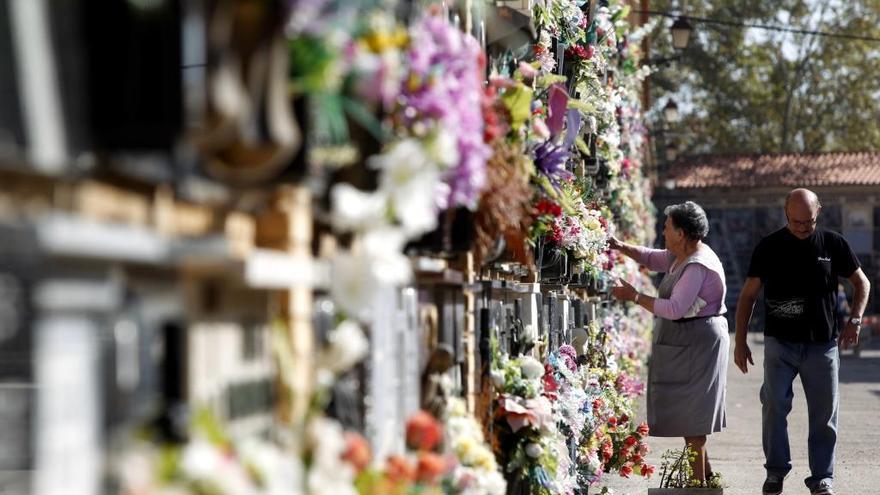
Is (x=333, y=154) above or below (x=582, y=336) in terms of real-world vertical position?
above

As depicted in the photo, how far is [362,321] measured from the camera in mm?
5336

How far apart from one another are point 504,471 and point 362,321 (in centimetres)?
297

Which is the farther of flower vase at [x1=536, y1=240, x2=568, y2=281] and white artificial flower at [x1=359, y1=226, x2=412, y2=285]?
flower vase at [x1=536, y1=240, x2=568, y2=281]

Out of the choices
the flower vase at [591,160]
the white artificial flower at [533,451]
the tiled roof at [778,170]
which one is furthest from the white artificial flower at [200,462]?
the tiled roof at [778,170]

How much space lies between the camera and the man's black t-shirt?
1202cm

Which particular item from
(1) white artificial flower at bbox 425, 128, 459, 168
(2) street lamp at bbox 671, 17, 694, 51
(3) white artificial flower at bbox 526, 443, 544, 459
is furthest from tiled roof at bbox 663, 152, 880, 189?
(1) white artificial flower at bbox 425, 128, 459, 168

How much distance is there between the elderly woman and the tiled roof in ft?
157

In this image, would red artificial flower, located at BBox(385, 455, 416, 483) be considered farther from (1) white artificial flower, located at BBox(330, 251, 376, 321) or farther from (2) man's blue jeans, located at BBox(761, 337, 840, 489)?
(2) man's blue jeans, located at BBox(761, 337, 840, 489)

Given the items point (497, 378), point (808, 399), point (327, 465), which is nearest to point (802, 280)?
point (808, 399)

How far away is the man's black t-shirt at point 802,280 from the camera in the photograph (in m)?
12.0

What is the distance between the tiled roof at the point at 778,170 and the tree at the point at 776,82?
409 cm

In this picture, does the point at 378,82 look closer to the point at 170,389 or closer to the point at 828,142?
the point at 170,389

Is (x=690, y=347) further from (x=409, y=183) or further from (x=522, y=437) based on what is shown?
(x=409, y=183)

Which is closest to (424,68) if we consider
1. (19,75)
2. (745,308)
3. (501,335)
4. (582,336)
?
(19,75)
